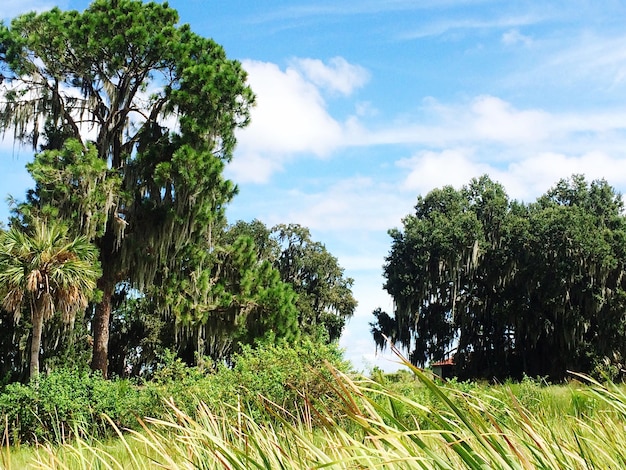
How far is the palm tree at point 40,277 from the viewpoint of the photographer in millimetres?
13711

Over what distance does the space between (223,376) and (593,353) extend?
18.3 m

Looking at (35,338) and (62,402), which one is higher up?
(35,338)

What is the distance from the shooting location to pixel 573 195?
96.2 feet

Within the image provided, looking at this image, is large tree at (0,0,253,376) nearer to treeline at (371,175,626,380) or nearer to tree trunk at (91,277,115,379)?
tree trunk at (91,277,115,379)

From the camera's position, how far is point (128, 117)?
17844mm

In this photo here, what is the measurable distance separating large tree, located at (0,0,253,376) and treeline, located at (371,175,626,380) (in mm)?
12746

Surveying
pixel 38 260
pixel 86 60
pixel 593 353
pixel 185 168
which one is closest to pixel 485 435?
pixel 38 260

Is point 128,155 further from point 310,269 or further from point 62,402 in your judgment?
point 310,269

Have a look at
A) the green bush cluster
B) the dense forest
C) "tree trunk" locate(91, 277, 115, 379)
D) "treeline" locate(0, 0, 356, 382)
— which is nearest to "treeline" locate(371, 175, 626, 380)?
the dense forest

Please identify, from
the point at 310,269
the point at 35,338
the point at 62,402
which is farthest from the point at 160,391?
the point at 310,269

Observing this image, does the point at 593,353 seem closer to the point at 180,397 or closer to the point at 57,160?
the point at 180,397

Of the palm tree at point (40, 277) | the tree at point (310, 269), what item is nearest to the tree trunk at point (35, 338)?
the palm tree at point (40, 277)

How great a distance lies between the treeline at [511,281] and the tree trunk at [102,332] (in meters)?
13.7

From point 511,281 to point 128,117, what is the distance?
17.5 meters
